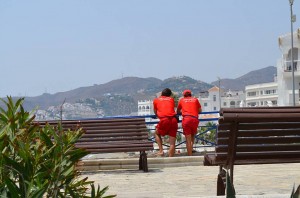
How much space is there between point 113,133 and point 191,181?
2415mm

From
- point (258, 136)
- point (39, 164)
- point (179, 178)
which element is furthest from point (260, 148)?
point (39, 164)

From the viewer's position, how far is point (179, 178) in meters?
9.14

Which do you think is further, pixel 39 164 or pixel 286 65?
pixel 286 65

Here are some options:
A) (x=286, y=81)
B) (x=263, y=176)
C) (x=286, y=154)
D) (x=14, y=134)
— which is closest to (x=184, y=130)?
(x=263, y=176)

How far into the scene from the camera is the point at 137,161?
37.0 feet

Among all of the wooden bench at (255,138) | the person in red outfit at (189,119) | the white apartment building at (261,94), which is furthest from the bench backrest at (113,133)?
the white apartment building at (261,94)

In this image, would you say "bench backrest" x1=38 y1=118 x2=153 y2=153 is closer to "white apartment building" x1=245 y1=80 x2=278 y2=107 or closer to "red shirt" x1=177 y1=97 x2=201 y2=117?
"red shirt" x1=177 y1=97 x2=201 y2=117

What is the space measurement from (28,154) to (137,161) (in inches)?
327

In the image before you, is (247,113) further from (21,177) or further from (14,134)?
(21,177)

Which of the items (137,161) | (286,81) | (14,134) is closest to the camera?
(14,134)

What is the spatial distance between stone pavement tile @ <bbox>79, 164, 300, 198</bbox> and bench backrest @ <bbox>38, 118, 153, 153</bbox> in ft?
1.44

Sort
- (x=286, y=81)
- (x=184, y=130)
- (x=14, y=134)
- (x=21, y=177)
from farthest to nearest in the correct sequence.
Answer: (x=286, y=81) < (x=184, y=130) < (x=14, y=134) < (x=21, y=177)

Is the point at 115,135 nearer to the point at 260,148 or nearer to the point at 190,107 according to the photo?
the point at 190,107

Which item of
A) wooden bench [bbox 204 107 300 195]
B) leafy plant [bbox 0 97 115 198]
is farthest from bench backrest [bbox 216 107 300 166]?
leafy plant [bbox 0 97 115 198]
